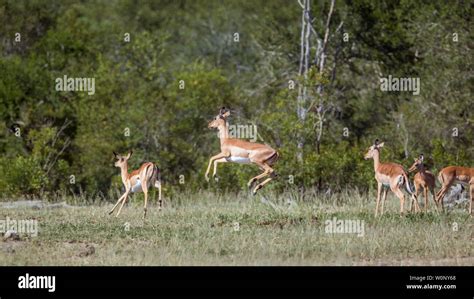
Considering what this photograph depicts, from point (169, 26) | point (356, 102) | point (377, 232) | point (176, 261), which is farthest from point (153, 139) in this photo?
point (169, 26)

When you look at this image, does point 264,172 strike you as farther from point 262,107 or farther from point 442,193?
point 262,107

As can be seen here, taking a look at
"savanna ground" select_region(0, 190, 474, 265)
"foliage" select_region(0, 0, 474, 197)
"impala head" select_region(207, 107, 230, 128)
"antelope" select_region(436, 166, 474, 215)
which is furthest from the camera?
"foliage" select_region(0, 0, 474, 197)

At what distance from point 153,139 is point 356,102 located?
6.42m

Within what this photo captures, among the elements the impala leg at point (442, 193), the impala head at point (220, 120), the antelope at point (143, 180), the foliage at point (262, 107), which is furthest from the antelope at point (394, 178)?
the foliage at point (262, 107)

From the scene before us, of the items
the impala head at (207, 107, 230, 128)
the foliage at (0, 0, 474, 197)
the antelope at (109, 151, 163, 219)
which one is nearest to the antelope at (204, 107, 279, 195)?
the impala head at (207, 107, 230, 128)

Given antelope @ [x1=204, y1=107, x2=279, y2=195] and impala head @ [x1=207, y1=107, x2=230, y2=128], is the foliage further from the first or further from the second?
antelope @ [x1=204, y1=107, x2=279, y2=195]

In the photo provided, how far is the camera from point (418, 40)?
28.9 metres

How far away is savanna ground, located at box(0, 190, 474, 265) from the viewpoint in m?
13.4

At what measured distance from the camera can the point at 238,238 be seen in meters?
14.6

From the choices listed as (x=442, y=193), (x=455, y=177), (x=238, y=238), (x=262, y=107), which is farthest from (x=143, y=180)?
(x=262, y=107)

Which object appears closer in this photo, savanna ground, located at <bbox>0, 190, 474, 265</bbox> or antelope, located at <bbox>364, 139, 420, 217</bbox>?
savanna ground, located at <bbox>0, 190, 474, 265</bbox>

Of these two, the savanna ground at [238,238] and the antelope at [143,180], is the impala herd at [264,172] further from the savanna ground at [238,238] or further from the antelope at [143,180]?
the savanna ground at [238,238]

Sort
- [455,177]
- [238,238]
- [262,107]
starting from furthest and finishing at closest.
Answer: [262,107], [455,177], [238,238]
